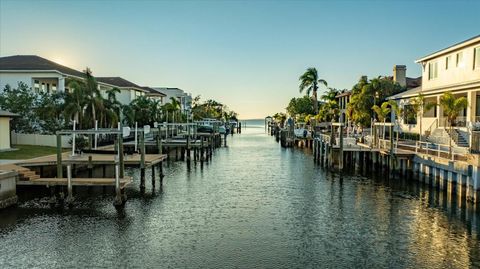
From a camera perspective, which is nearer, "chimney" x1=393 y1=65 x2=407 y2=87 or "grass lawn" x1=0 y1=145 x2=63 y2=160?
"grass lawn" x1=0 y1=145 x2=63 y2=160

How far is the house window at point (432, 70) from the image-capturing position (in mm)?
41938

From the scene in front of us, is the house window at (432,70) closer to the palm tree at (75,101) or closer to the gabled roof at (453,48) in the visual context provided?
the gabled roof at (453,48)

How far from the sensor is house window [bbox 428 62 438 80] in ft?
138

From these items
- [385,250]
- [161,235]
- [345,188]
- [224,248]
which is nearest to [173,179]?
[345,188]

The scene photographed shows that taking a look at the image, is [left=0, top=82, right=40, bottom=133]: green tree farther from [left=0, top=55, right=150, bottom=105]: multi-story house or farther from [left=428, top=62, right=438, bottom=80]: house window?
[left=428, top=62, right=438, bottom=80]: house window

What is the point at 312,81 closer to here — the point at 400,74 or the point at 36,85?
the point at 400,74

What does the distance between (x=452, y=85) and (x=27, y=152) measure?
36.4m

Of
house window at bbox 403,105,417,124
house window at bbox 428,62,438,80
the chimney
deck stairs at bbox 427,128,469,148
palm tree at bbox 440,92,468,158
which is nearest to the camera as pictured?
deck stairs at bbox 427,128,469,148

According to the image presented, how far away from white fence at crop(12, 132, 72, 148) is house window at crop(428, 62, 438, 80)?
37199 mm

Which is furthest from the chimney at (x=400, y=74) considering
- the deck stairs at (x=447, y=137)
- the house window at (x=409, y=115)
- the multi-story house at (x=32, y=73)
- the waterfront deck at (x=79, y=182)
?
the waterfront deck at (x=79, y=182)

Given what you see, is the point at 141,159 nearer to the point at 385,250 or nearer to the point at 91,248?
the point at 91,248

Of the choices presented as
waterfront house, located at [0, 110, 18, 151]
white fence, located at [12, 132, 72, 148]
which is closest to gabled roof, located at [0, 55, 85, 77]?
white fence, located at [12, 132, 72, 148]

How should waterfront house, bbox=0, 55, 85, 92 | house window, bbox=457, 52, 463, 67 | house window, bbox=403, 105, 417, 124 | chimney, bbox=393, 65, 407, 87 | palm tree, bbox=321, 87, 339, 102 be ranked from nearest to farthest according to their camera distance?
house window, bbox=457, 52, 463, 67
house window, bbox=403, 105, 417, 124
waterfront house, bbox=0, 55, 85, 92
chimney, bbox=393, 65, 407, 87
palm tree, bbox=321, 87, 339, 102

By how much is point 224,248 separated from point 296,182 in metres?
17.0
